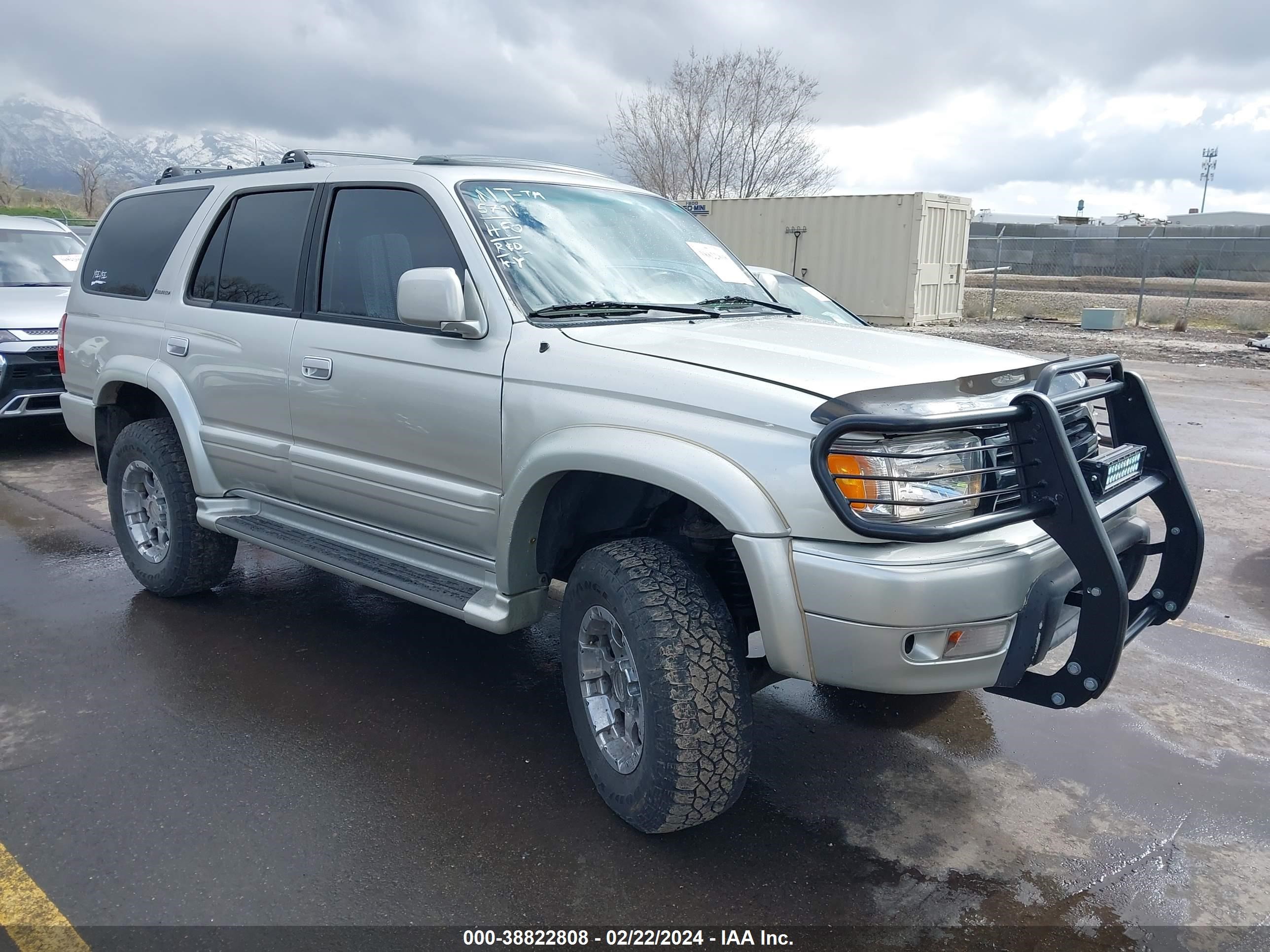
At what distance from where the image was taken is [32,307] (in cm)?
862

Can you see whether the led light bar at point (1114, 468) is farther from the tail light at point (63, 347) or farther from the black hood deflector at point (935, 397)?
the tail light at point (63, 347)

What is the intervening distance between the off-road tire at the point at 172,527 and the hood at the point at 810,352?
2.52 meters

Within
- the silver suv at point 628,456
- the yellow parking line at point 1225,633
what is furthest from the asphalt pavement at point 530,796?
the silver suv at point 628,456

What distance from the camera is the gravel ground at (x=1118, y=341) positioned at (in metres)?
16.6

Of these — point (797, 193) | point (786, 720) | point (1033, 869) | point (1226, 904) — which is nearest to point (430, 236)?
point (786, 720)

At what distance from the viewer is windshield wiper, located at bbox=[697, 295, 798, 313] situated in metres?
3.96

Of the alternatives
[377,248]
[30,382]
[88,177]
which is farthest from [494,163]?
[88,177]

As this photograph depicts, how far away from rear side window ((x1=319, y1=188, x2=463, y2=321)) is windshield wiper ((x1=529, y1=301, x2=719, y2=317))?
43cm

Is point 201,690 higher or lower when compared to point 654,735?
lower

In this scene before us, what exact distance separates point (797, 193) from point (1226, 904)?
3028 cm

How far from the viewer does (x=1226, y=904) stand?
2.83 meters

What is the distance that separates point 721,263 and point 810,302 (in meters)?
3.59

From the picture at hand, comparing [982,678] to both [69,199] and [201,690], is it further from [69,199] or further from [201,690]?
[69,199]

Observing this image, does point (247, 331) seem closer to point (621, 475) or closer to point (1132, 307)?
point (621, 475)
